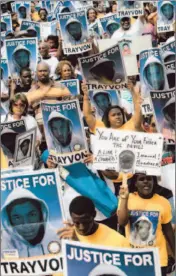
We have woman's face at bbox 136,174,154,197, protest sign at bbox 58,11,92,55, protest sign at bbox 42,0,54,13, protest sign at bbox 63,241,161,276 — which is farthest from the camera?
protest sign at bbox 42,0,54,13

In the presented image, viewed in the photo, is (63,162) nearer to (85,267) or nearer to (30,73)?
(85,267)

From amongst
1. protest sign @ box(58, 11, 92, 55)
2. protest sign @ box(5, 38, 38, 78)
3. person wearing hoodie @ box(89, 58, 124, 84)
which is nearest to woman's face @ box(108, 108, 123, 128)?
person wearing hoodie @ box(89, 58, 124, 84)

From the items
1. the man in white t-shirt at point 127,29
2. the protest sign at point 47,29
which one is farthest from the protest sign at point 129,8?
the protest sign at point 47,29

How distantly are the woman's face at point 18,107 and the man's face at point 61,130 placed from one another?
14.2 inches

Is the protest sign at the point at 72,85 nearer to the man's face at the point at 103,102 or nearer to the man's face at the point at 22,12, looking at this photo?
the man's face at the point at 103,102

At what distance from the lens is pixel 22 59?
5570mm

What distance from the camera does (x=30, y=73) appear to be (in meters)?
5.25

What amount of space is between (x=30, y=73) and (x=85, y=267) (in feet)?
7.01

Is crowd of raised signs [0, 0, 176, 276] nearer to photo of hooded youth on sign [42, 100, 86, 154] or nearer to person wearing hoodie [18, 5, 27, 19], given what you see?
photo of hooded youth on sign [42, 100, 86, 154]

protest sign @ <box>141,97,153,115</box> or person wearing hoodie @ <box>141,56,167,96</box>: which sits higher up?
person wearing hoodie @ <box>141,56,167,96</box>

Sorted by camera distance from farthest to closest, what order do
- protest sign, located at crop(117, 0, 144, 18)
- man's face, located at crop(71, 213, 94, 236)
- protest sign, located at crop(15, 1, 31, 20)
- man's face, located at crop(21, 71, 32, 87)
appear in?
protest sign, located at crop(15, 1, 31, 20), protest sign, located at crop(117, 0, 144, 18), man's face, located at crop(21, 71, 32, 87), man's face, located at crop(71, 213, 94, 236)

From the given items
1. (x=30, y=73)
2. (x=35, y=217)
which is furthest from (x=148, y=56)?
(x=35, y=217)

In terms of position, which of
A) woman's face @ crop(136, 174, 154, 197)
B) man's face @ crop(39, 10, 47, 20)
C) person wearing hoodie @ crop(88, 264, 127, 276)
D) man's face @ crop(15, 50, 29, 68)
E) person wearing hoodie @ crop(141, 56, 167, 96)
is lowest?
person wearing hoodie @ crop(88, 264, 127, 276)

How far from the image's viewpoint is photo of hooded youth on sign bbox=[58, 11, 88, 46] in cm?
602
